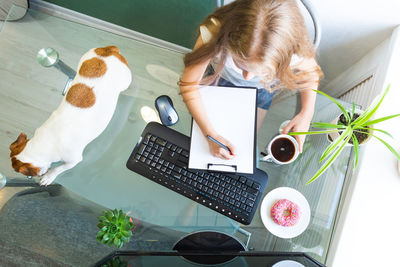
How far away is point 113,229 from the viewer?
0.76 m

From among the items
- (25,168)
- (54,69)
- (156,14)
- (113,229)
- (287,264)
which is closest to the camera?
(287,264)

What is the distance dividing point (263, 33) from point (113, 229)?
64 cm

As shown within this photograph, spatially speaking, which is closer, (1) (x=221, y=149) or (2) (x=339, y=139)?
(2) (x=339, y=139)

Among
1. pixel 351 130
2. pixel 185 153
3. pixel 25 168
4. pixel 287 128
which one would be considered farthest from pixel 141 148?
pixel 351 130

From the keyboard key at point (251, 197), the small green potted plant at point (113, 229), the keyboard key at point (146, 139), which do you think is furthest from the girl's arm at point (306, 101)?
the small green potted plant at point (113, 229)

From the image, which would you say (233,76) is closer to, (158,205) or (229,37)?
(229,37)

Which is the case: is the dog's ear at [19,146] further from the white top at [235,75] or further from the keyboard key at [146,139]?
the white top at [235,75]

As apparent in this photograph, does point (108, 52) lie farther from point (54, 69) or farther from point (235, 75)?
point (235, 75)

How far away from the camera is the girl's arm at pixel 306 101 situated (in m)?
0.90

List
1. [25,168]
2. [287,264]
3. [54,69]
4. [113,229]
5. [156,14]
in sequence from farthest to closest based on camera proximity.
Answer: [156,14] < [54,69] < [25,168] < [113,229] < [287,264]

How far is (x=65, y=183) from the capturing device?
918mm

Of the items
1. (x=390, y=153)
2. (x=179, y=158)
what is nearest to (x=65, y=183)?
(x=179, y=158)

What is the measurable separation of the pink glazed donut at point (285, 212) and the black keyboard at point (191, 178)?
60mm

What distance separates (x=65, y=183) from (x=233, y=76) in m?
0.67
